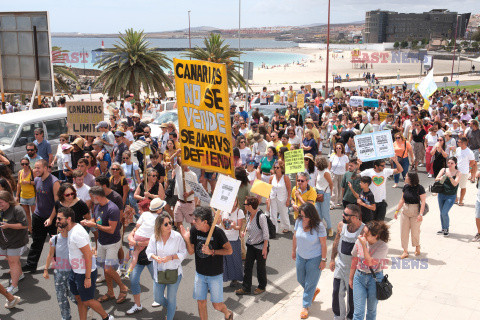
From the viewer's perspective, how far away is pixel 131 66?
20219 millimetres

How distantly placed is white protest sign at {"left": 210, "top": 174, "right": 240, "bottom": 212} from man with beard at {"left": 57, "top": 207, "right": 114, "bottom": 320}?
5.43 ft

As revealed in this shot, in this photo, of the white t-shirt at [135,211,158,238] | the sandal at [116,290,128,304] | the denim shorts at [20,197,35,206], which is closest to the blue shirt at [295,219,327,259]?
the white t-shirt at [135,211,158,238]

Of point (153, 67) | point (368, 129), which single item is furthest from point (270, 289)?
point (153, 67)

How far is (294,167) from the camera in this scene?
29.3 ft

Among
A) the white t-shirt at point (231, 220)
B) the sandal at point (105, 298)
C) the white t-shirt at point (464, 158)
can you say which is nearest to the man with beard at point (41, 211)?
the sandal at point (105, 298)

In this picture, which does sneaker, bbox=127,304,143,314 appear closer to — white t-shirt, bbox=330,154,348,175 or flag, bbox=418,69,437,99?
white t-shirt, bbox=330,154,348,175

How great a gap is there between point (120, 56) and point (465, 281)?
1635 centimetres

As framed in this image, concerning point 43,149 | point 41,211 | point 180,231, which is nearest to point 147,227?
point 180,231

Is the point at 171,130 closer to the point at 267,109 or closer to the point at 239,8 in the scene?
the point at 267,109

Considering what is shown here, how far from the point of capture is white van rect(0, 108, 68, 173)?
488 inches

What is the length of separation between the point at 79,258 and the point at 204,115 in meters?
2.37

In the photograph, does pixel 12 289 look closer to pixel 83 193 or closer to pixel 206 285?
pixel 83 193

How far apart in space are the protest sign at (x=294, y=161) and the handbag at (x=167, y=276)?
12.0 feet

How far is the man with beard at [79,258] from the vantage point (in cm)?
584
